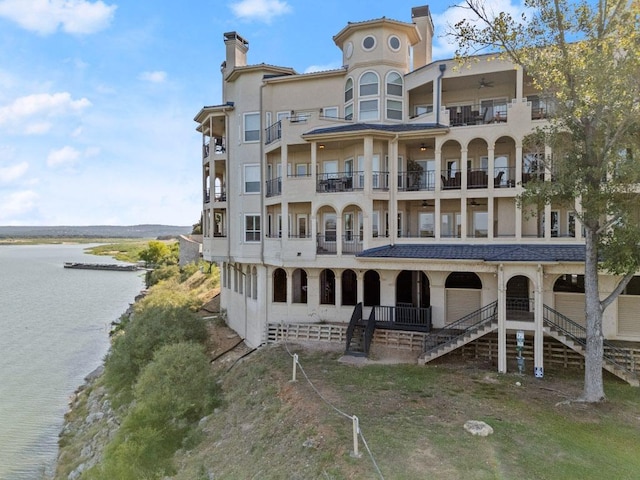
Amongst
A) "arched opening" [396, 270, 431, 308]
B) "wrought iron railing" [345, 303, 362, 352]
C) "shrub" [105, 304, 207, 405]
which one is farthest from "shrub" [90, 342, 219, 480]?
"arched opening" [396, 270, 431, 308]

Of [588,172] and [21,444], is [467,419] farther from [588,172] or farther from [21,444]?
[21,444]

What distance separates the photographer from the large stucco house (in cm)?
2033

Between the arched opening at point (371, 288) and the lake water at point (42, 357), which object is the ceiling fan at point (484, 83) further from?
the lake water at point (42, 357)

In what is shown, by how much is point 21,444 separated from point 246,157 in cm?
1886

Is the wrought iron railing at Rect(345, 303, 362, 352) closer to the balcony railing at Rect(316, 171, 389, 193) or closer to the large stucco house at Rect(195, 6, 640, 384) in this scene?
the large stucco house at Rect(195, 6, 640, 384)

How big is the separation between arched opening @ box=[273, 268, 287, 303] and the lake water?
13.3 meters

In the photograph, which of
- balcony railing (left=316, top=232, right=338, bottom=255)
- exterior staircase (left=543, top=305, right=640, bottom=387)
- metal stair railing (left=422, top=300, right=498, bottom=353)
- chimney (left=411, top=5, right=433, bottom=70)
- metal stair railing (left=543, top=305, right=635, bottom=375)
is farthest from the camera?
chimney (left=411, top=5, right=433, bottom=70)

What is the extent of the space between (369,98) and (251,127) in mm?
7013

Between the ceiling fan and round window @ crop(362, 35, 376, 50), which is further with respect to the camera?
round window @ crop(362, 35, 376, 50)

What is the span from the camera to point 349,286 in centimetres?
2441

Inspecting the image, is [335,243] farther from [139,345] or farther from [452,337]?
[139,345]

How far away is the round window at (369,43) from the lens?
22616 mm

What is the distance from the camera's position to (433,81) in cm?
2173

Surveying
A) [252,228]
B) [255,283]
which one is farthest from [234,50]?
[255,283]
